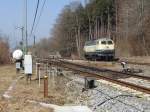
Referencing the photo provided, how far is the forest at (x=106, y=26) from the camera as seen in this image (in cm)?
8212

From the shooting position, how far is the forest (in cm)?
8212

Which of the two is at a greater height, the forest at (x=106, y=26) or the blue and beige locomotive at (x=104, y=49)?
the forest at (x=106, y=26)

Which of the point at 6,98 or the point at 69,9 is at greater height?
the point at 69,9

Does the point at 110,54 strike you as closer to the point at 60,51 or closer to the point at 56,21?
the point at 60,51

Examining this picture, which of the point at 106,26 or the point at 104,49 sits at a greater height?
the point at 106,26

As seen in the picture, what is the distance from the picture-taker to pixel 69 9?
141125 millimetres

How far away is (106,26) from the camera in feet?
378

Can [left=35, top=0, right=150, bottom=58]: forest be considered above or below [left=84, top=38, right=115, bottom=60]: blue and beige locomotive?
above

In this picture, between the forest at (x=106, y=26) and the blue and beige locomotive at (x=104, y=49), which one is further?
the forest at (x=106, y=26)

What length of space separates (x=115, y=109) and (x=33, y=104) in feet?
9.14

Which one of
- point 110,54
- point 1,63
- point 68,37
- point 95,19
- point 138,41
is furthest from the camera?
point 68,37

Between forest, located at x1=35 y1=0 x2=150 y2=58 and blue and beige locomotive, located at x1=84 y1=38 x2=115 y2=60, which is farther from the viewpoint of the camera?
forest, located at x1=35 y1=0 x2=150 y2=58

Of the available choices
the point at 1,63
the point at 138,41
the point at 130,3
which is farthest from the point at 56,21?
the point at 1,63

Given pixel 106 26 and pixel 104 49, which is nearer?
pixel 104 49
